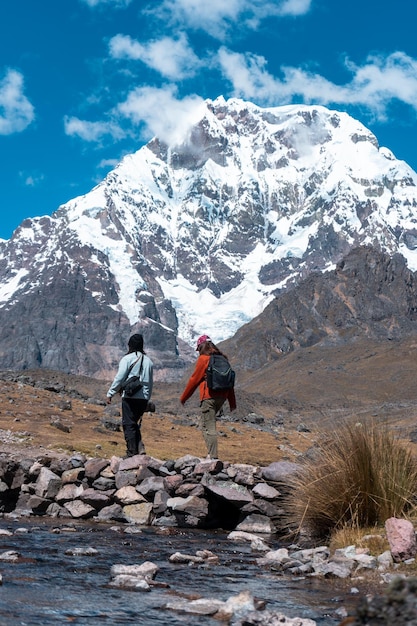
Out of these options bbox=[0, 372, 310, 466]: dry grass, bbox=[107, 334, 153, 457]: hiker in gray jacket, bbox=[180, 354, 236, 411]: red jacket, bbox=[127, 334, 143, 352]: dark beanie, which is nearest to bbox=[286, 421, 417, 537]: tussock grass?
bbox=[180, 354, 236, 411]: red jacket

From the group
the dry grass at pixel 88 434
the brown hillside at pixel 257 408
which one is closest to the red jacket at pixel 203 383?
the brown hillside at pixel 257 408

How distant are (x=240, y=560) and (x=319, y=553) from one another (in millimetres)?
1023

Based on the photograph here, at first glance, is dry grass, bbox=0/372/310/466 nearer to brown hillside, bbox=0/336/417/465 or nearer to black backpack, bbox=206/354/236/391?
brown hillside, bbox=0/336/417/465

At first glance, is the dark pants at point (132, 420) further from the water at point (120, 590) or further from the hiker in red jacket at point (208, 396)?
the water at point (120, 590)

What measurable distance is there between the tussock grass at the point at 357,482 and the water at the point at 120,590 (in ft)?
3.86

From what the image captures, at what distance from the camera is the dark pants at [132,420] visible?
51.0 feet

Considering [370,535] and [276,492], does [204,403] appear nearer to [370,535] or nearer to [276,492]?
[276,492]

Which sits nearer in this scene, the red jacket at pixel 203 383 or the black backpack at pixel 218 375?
the black backpack at pixel 218 375

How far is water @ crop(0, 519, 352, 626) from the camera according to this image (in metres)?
6.30

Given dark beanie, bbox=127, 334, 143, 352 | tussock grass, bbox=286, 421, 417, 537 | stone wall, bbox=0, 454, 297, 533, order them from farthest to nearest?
dark beanie, bbox=127, 334, 143, 352
stone wall, bbox=0, 454, 297, 533
tussock grass, bbox=286, 421, 417, 537

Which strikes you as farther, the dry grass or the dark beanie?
the dry grass

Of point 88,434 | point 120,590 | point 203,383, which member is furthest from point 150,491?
point 88,434

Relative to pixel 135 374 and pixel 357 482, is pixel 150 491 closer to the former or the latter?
pixel 135 374

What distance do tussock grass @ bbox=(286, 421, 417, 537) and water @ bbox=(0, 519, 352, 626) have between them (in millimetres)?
1177
